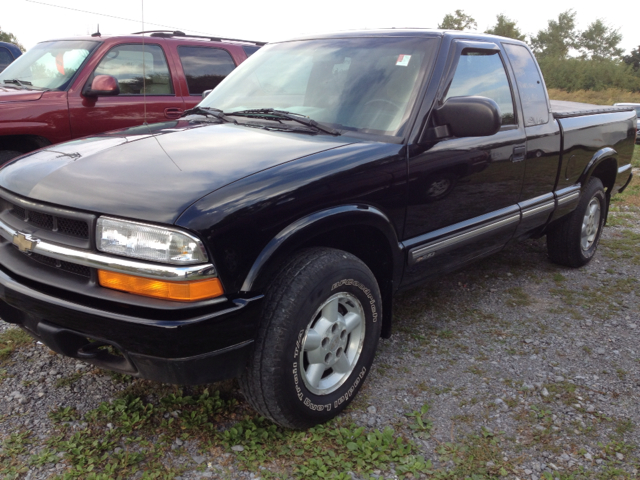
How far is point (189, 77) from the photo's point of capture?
635 cm

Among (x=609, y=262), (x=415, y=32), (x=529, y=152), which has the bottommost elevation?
(x=609, y=262)

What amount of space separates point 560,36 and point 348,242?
6508 cm

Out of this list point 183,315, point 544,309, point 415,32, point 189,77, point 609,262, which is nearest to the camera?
point 183,315

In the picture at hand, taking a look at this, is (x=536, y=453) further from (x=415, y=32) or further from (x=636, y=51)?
(x=636, y=51)

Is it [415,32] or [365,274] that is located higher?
[415,32]

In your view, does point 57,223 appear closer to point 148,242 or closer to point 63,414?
point 148,242

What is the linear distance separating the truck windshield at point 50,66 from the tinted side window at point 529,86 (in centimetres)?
419

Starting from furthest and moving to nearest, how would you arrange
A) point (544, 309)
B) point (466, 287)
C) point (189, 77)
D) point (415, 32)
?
point (189, 77) < point (466, 287) < point (544, 309) < point (415, 32)

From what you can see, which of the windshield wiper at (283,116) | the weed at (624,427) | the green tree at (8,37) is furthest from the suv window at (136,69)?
the green tree at (8,37)

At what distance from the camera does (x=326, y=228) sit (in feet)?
7.91

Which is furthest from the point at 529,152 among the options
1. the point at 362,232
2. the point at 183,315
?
the point at 183,315

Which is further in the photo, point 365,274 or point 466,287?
point 466,287

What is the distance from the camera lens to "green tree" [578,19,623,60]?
57219 millimetres

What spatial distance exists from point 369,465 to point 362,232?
106 cm
